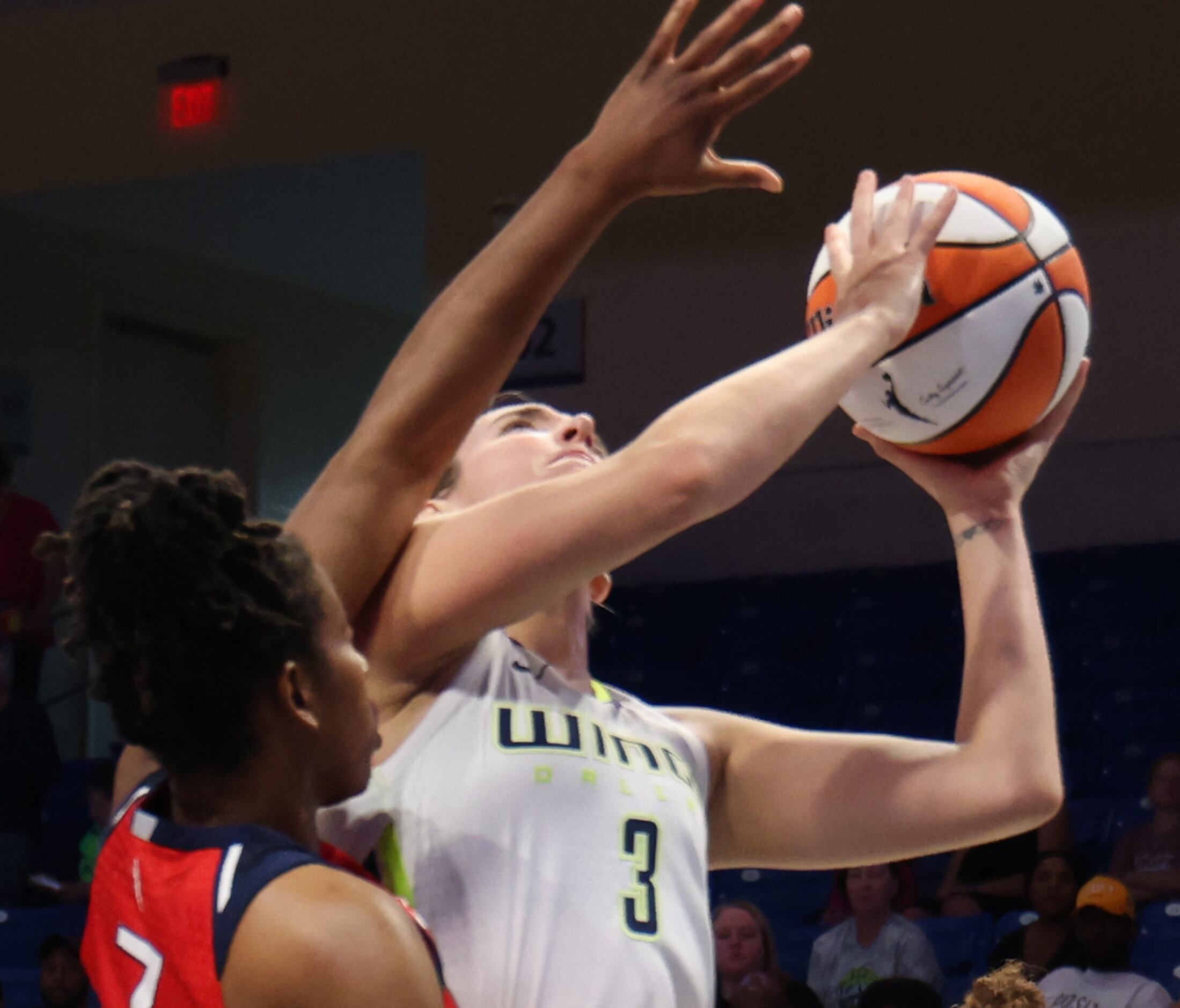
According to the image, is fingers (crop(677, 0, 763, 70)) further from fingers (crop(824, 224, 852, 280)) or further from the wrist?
fingers (crop(824, 224, 852, 280))

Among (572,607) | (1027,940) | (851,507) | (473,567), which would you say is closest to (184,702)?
(473,567)

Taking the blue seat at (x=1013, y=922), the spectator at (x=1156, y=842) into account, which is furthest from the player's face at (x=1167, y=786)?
the blue seat at (x=1013, y=922)

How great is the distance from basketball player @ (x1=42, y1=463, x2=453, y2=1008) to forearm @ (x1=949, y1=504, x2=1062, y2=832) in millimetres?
826

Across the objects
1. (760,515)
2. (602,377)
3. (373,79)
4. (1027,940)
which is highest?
(373,79)

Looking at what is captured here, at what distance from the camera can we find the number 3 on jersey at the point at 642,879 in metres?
1.80

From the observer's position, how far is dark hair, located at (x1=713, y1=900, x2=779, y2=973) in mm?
5531

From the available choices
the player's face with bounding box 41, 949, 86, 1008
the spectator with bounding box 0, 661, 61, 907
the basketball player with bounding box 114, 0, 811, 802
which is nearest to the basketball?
the basketball player with bounding box 114, 0, 811, 802

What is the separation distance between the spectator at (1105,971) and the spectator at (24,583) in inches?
185

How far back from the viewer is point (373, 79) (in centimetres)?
965

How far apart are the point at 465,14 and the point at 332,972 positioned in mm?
8688

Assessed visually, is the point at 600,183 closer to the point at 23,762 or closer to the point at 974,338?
the point at 974,338

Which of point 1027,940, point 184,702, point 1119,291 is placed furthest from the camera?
point 1119,291

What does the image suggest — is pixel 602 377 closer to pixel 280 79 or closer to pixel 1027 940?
pixel 280 79

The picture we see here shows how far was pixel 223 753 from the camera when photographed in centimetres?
146
